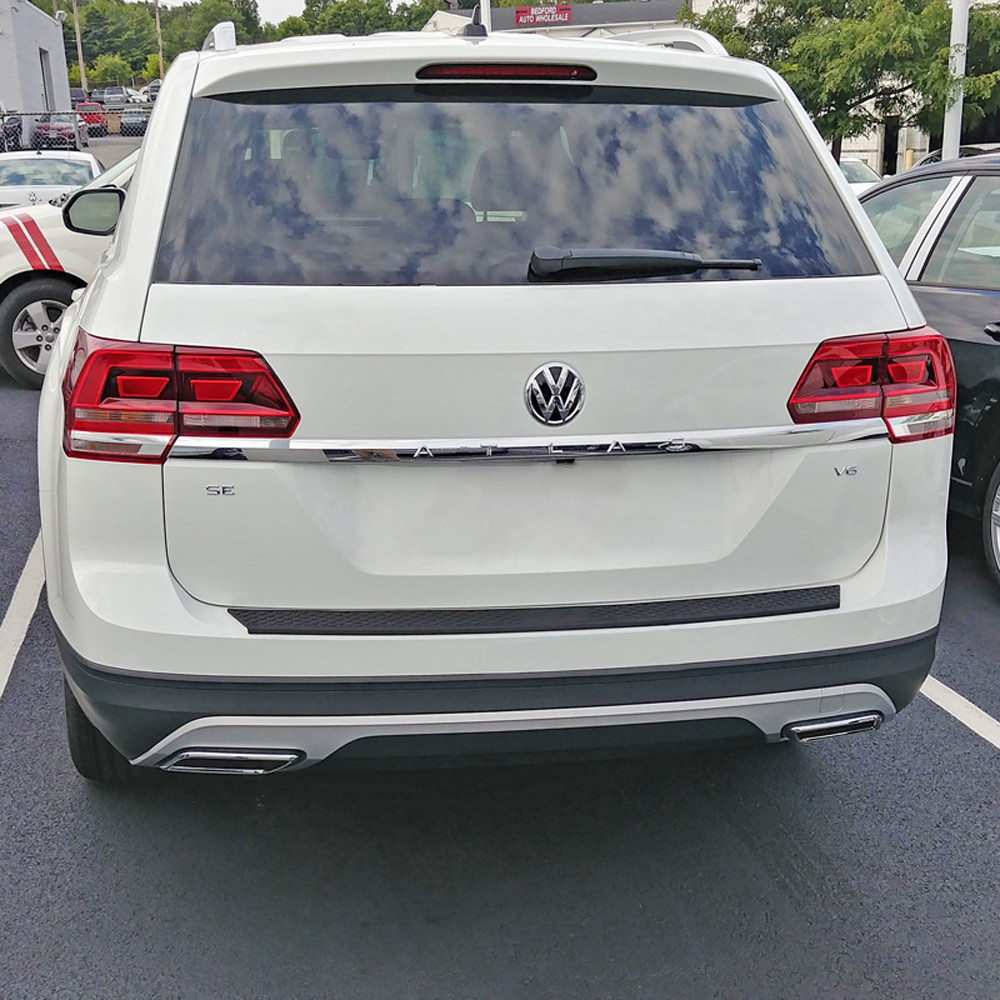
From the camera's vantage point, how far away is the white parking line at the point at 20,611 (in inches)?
176

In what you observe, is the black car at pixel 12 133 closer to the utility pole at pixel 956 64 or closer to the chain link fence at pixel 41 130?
the chain link fence at pixel 41 130

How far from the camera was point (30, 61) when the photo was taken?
57.0 metres

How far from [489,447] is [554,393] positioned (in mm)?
163

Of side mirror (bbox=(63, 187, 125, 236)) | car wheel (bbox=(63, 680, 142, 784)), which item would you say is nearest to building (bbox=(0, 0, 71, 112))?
side mirror (bbox=(63, 187, 125, 236))

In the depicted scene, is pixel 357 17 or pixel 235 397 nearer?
pixel 235 397

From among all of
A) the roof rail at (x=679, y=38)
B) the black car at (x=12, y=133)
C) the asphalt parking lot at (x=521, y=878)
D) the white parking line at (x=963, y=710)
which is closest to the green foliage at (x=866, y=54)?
the black car at (x=12, y=133)

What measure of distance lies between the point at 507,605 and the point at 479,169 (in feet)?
2.98

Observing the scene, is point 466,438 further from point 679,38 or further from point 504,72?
point 679,38

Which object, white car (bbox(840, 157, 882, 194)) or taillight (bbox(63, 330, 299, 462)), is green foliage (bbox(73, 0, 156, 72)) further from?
taillight (bbox(63, 330, 299, 462))

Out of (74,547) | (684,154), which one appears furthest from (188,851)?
(684,154)

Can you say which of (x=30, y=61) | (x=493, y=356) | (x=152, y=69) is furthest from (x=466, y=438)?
(x=152, y=69)

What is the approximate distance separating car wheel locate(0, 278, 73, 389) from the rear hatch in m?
6.89

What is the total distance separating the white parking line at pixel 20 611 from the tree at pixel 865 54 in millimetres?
18380

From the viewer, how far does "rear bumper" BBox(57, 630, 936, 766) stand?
2508 millimetres
